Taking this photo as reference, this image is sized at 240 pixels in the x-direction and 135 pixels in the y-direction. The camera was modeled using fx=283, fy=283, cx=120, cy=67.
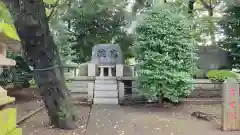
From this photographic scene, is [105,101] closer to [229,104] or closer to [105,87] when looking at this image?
[105,87]

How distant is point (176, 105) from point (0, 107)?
8.92 metres

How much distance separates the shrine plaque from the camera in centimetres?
716

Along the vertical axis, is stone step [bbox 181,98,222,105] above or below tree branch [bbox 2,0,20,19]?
below

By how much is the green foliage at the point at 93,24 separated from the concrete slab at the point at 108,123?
8719mm

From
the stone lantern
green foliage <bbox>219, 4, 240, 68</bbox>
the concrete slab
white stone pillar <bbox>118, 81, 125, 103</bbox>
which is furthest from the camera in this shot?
green foliage <bbox>219, 4, 240, 68</bbox>

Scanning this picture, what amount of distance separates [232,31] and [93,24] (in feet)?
27.7

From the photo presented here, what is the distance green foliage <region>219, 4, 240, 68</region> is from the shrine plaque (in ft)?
25.2

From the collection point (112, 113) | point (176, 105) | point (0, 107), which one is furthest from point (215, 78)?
point (0, 107)

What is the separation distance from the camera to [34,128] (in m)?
6.68

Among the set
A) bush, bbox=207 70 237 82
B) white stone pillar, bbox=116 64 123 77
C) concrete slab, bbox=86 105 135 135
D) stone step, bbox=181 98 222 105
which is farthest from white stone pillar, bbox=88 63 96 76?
bush, bbox=207 70 237 82

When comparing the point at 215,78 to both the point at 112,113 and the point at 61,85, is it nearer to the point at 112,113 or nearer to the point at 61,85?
the point at 112,113

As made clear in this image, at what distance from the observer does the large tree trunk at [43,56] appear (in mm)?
Answer: 5938

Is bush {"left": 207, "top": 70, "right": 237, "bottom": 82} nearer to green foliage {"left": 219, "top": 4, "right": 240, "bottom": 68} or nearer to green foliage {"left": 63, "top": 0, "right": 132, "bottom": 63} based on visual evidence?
green foliage {"left": 219, "top": 4, "right": 240, "bottom": 68}

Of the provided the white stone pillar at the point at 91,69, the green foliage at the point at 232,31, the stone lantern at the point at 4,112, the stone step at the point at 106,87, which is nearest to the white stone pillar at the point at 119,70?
the white stone pillar at the point at 91,69
